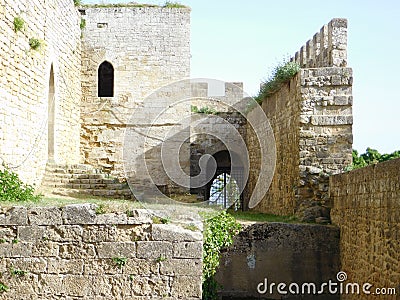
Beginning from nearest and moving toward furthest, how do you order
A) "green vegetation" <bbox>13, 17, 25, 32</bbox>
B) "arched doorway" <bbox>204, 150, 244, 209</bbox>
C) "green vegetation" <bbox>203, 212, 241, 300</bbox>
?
1. "green vegetation" <bbox>203, 212, 241, 300</bbox>
2. "green vegetation" <bbox>13, 17, 25, 32</bbox>
3. "arched doorway" <bbox>204, 150, 244, 209</bbox>

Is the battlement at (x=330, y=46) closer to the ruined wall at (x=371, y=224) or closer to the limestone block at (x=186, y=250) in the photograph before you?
the ruined wall at (x=371, y=224)

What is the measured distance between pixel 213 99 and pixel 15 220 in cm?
1146

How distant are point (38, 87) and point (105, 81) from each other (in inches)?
183

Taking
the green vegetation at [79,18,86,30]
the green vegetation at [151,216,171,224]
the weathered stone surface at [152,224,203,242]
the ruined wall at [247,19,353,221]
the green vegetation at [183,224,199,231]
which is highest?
Result: the green vegetation at [79,18,86,30]

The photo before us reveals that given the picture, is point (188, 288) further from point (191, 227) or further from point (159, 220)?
point (159, 220)

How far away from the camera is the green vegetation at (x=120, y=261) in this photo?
263 inches

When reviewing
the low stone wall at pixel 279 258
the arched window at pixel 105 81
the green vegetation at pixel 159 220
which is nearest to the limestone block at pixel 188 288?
the green vegetation at pixel 159 220

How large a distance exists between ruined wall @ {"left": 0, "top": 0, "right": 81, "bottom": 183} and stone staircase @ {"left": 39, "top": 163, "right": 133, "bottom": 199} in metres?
0.29

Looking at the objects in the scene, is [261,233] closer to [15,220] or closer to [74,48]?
[15,220]

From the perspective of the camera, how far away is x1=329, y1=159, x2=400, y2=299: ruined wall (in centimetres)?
669

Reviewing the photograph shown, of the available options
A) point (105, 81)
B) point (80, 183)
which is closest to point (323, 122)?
point (80, 183)

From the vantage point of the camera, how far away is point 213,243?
8.37 meters

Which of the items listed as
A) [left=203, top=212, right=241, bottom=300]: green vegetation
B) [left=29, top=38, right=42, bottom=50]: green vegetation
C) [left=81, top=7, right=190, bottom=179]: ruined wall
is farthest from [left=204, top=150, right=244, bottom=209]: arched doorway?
[left=203, top=212, right=241, bottom=300]: green vegetation

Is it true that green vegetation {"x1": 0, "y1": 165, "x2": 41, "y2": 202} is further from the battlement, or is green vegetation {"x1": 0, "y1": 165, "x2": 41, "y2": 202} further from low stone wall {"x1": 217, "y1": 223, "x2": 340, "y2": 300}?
the battlement
